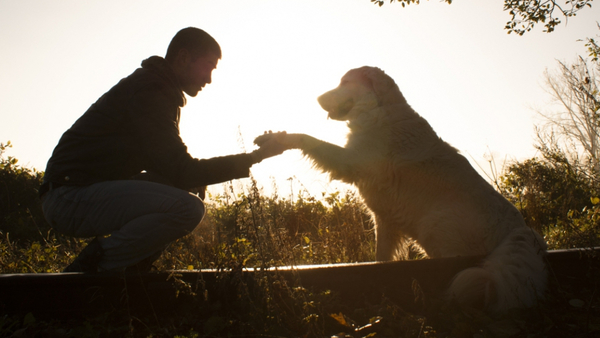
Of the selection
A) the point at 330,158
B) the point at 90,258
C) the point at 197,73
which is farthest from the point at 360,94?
the point at 90,258

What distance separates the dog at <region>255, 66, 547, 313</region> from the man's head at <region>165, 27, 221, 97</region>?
73 cm

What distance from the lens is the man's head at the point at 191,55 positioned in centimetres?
313

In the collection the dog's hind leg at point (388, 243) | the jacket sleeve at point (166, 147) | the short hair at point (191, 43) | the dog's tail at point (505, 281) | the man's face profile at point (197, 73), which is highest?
the short hair at point (191, 43)

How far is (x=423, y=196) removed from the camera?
361 centimetres

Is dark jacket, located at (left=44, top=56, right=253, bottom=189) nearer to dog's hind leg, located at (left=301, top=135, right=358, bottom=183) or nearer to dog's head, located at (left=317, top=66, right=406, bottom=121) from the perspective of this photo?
dog's hind leg, located at (left=301, top=135, right=358, bottom=183)

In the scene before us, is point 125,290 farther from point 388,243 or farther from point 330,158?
point 388,243

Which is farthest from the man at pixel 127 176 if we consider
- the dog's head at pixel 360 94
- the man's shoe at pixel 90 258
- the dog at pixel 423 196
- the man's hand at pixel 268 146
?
the dog's head at pixel 360 94

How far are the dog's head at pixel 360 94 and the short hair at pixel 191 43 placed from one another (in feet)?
6.23

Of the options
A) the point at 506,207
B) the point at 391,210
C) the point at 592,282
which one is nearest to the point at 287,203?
the point at 391,210

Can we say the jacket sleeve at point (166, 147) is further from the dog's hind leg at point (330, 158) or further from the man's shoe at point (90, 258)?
the dog's hind leg at point (330, 158)

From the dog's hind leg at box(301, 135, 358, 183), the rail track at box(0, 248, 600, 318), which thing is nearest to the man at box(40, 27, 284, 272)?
the rail track at box(0, 248, 600, 318)

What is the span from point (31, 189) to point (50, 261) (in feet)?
20.5

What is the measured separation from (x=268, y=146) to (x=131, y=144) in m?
1.04

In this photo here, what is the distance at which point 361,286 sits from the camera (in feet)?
8.61
